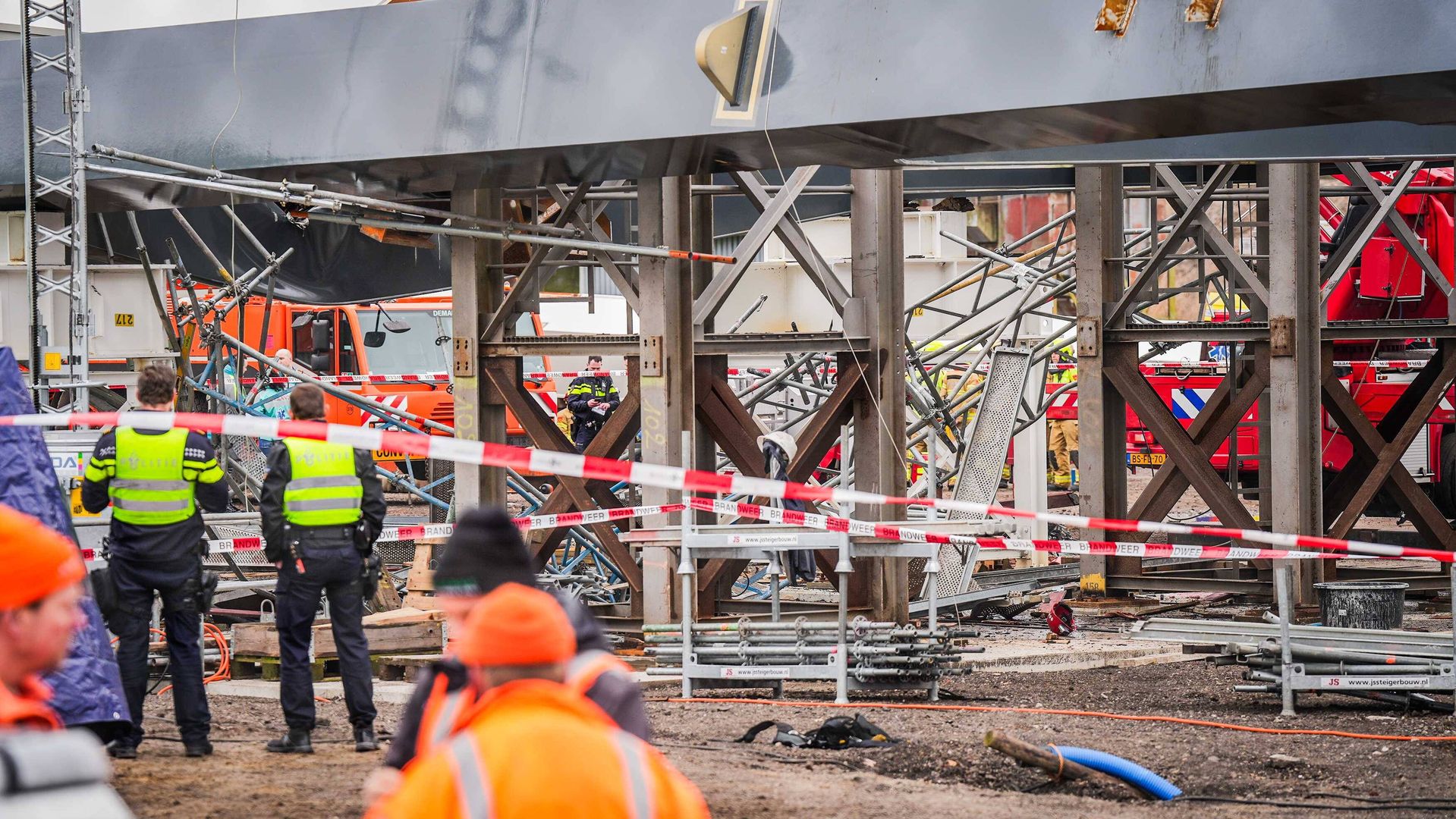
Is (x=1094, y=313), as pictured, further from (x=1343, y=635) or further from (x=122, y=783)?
(x=122, y=783)

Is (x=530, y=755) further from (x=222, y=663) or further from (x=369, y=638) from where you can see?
(x=222, y=663)

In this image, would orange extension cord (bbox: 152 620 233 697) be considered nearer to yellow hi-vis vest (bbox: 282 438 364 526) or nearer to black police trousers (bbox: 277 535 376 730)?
black police trousers (bbox: 277 535 376 730)

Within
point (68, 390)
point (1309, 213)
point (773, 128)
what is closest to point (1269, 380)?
point (1309, 213)

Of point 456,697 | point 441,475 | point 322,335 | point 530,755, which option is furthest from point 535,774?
point 322,335

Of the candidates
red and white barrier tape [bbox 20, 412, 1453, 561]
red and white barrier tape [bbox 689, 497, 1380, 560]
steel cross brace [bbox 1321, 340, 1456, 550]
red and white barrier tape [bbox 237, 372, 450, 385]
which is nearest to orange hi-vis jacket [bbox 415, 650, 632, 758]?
red and white barrier tape [bbox 20, 412, 1453, 561]

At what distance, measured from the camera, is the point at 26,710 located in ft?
8.28

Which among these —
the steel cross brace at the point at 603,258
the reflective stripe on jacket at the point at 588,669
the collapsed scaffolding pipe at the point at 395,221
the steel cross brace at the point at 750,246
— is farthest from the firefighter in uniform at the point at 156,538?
the reflective stripe on jacket at the point at 588,669

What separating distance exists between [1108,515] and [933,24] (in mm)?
6602

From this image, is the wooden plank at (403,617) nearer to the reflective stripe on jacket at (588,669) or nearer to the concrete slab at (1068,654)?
the concrete slab at (1068,654)

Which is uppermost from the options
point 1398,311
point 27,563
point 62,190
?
point 62,190

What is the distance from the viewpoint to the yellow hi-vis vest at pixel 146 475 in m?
7.82

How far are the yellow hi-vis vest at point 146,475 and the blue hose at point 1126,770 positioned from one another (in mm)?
4365

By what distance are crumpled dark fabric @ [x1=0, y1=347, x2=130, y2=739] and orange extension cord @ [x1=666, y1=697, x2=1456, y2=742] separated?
387 centimetres

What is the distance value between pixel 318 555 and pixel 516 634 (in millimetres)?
5549
